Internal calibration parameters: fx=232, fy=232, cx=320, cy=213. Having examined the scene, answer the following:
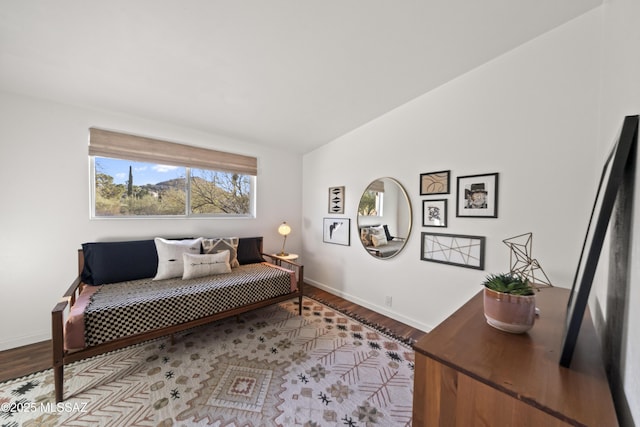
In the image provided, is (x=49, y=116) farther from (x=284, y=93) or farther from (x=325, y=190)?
(x=325, y=190)

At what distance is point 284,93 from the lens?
2.39 meters

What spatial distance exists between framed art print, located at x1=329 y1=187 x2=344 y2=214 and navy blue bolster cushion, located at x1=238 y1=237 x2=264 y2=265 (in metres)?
1.24

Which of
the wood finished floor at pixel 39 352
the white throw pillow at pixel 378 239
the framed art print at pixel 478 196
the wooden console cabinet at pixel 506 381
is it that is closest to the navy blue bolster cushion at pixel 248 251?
the wood finished floor at pixel 39 352

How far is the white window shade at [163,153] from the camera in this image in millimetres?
2492

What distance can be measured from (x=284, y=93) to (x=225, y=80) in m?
→ 0.57

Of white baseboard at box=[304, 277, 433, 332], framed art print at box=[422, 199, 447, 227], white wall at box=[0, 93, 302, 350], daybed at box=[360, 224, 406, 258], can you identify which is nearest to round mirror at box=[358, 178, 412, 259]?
daybed at box=[360, 224, 406, 258]

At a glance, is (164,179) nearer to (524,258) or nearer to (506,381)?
(506,381)

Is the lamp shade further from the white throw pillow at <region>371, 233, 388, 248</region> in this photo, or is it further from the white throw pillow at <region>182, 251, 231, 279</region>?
the white throw pillow at <region>371, 233, 388, 248</region>

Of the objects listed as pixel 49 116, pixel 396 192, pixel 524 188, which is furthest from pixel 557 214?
pixel 49 116

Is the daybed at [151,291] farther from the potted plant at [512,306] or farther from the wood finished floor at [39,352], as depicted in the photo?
the potted plant at [512,306]

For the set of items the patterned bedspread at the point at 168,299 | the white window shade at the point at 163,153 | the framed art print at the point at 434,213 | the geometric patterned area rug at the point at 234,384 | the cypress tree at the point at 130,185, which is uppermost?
the white window shade at the point at 163,153

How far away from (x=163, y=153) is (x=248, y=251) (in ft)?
5.34

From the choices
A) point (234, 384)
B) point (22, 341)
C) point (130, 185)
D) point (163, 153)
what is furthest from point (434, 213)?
point (22, 341)

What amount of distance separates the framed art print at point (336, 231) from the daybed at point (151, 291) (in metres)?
0.88
